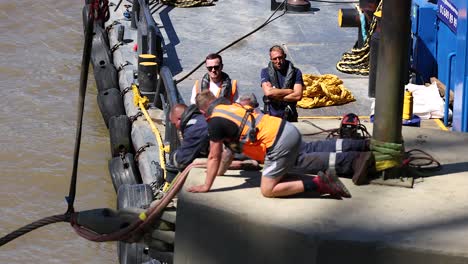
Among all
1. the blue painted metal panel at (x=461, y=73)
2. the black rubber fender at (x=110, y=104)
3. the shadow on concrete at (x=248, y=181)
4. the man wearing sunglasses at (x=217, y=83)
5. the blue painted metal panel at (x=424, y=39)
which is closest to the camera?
the shadow on concrete at (x=248, y=181)

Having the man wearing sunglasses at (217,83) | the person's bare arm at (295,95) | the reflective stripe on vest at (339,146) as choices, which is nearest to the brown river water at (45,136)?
the man wearing sunglasses at (217,83)

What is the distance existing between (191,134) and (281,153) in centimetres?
130

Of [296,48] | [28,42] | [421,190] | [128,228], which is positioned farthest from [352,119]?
[28,42]

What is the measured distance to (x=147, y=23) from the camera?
52.7ft

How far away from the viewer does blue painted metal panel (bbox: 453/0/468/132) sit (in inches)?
506

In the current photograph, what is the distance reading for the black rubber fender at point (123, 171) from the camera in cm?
1339

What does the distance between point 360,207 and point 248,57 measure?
9.11 meters

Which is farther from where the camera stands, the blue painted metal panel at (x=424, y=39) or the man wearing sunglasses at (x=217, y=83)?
the blue painted metal panel at (x=424, y=39)

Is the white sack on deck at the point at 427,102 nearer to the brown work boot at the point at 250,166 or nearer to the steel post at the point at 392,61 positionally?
the brown work boot at the point at 250,166

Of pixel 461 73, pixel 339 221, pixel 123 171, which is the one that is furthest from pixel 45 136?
pixel 339 221

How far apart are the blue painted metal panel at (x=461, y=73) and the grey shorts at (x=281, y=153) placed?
15.9 feet

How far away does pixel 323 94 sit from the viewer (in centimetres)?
1491

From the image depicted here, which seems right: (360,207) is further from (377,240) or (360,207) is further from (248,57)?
(248,57)

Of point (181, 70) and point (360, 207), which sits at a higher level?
point (360, 207)
